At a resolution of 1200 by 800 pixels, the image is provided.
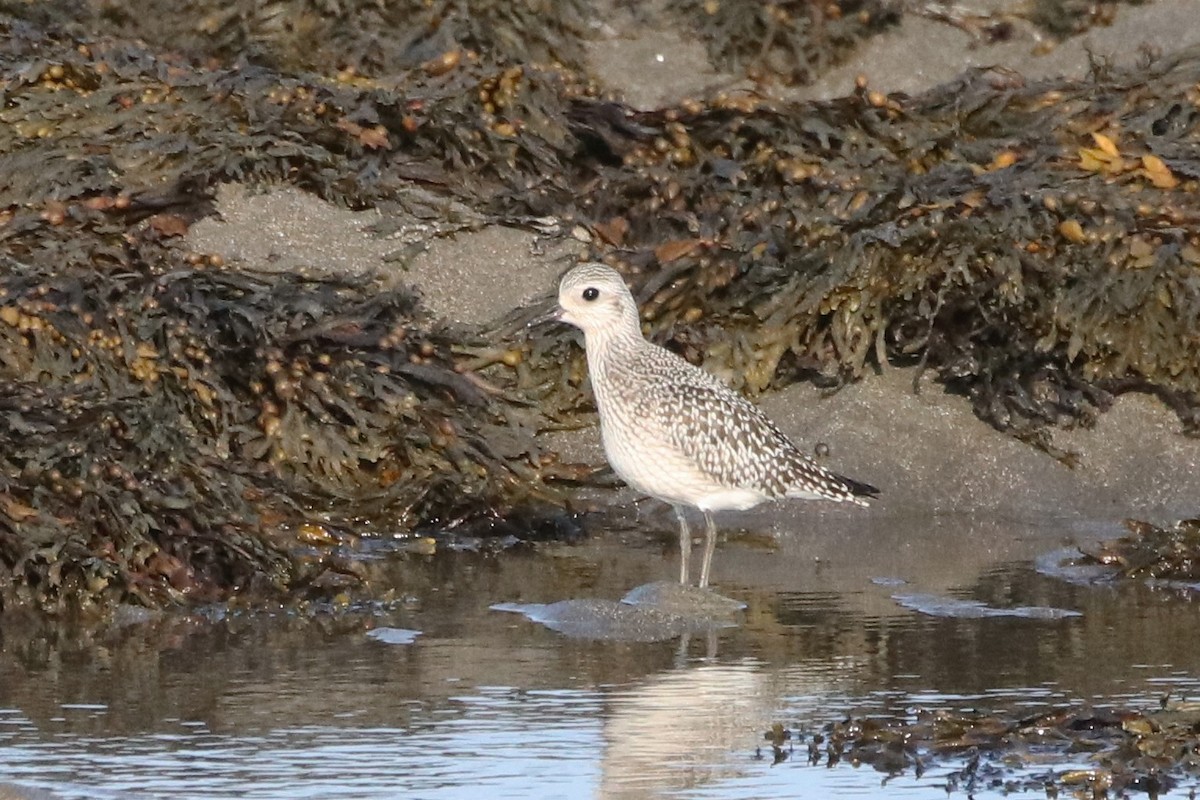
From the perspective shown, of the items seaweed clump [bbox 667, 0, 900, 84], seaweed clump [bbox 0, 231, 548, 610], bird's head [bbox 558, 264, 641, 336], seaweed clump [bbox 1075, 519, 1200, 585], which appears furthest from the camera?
seaweed clump [bbox 667, 0, 900, 84]

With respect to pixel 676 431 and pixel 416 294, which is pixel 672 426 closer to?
pixel 676 431

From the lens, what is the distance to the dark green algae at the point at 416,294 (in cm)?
671

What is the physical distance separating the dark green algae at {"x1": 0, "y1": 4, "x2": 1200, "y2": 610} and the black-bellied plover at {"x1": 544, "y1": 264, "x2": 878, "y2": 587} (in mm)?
767

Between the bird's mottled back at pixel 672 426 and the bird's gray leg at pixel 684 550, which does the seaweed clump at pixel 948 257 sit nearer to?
the bird's mottled back at pixel 672 426

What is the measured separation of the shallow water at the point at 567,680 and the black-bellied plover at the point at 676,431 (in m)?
0.25

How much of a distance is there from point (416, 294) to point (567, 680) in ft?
10.3

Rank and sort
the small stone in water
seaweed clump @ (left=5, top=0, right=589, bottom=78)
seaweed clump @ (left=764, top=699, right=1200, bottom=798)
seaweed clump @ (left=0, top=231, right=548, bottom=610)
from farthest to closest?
seaweed clump @ (left=5, top=0, right=589, bottom=78) → seaweed clump @ (left=0, top=231, right=548, bottom=610) → the small stone in water → seaweed clump @ (left=764, top=699, right=1200, bottom=798)

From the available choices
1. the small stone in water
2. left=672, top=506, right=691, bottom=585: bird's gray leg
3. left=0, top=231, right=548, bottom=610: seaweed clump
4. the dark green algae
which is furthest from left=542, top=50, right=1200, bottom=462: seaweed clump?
the small stone in water

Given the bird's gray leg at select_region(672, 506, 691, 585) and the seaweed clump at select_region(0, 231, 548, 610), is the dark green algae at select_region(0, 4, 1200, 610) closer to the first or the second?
the seaweed clump at select_region(0, 231, 548, 610)

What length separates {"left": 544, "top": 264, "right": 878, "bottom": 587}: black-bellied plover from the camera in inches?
280

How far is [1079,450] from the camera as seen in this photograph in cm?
841

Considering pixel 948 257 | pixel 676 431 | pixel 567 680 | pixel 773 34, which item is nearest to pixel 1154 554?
pixel 676 431

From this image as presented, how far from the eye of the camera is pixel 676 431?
23.3ft

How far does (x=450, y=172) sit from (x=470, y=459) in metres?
1.96
